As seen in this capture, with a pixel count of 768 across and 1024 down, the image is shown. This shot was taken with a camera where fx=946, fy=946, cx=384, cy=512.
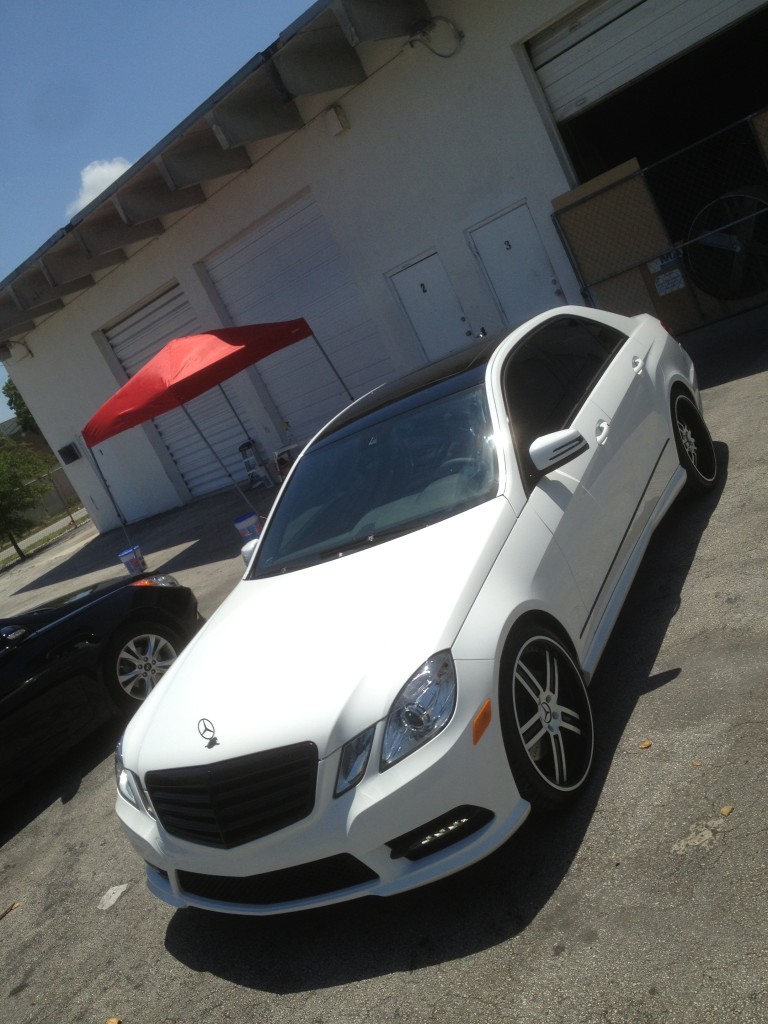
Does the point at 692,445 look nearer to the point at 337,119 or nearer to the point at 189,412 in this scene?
the point at 337,119

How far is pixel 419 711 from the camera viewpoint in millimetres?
3066

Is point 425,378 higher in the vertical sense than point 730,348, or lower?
higher

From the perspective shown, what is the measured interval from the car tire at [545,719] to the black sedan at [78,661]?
3.56 meters

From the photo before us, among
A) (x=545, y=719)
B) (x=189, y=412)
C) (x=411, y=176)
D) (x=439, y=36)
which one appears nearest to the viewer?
(x=545, y=719)

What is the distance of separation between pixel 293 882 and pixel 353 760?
19.6 inches

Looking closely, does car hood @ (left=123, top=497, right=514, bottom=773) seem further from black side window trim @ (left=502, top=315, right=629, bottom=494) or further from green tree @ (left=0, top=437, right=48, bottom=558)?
green tree @ (left=0, top=437, right=48, bottom=558)

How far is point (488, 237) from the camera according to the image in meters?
12.0

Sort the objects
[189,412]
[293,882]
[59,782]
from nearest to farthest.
Result: 1. [293,882]
2. [59,782]
3. [189,412]

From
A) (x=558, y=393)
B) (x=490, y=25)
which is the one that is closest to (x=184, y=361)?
(x=490, y=25)

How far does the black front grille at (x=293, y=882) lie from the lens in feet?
10.2

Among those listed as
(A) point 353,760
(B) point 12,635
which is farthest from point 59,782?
(A) point 353,760

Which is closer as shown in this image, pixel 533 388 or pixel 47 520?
pixel 533 388

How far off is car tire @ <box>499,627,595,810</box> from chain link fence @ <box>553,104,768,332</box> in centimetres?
797

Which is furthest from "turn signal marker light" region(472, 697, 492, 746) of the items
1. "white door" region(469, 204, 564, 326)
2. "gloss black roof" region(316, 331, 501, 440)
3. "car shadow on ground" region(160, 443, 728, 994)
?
"white door" region(469, 204, 564, 326)
